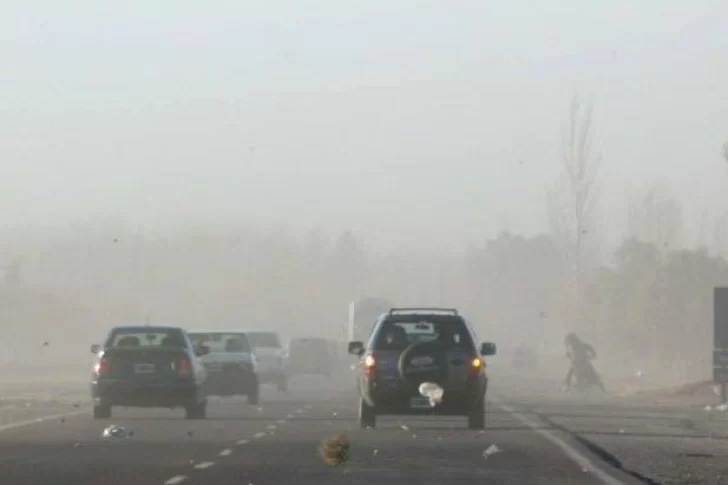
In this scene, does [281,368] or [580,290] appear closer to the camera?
[281,368]

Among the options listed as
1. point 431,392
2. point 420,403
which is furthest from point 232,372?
point 431,392

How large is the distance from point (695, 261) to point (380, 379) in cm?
7743

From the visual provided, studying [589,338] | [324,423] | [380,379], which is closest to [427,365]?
[380,379]

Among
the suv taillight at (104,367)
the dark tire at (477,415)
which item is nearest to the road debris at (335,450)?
the dark tire at (477,415)

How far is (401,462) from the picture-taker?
25.7m

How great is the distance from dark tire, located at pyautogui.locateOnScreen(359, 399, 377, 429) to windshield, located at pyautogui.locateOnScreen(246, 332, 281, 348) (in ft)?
84.9

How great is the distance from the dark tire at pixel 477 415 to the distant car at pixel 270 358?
25.2 m

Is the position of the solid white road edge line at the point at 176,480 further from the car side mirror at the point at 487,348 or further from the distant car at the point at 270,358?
the distant car at the point at 270,358

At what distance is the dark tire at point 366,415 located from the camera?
115 ft

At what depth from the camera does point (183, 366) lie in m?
38.0

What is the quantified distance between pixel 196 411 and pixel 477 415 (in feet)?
20.3

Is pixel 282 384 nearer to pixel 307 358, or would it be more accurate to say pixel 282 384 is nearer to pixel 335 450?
pixel 307 358

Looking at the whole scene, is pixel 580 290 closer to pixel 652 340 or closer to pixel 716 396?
pixel 652 340

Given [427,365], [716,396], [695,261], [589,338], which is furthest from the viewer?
[589,338]
